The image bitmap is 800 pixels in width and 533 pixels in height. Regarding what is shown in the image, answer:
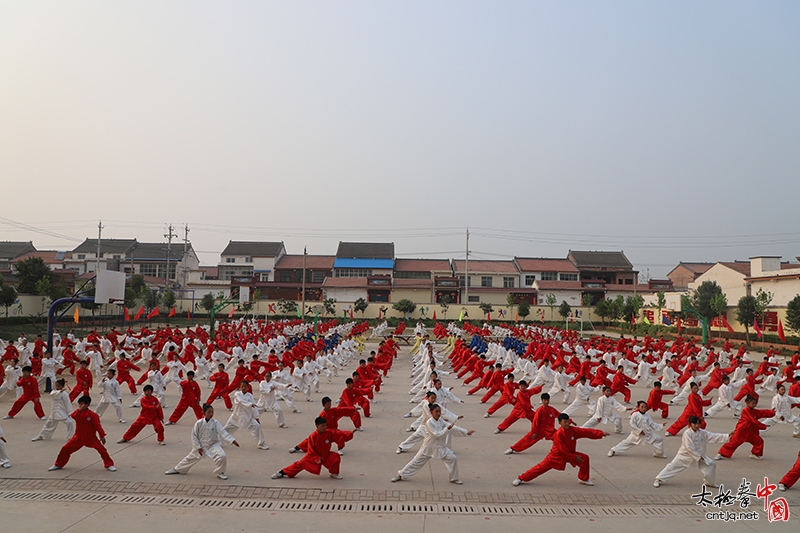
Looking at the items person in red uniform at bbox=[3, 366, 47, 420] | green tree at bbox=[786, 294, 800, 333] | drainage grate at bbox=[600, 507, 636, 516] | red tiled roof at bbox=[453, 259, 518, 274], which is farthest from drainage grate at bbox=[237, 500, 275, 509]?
red tiled roof at bbox=[453, 259, 518, 274]

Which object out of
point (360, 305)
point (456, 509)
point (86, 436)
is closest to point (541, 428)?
point (456, 509)

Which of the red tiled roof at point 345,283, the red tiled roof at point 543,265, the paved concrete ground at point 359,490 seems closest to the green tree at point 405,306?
the red tiled roof at point 345,283

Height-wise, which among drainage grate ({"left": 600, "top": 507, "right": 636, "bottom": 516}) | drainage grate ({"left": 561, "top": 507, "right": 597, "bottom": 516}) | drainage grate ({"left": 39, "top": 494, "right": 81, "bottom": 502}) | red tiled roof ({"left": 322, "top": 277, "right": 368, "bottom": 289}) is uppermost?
red tiled roof ({"left": 322, "top": 277, "right": 368, "bottom": 289})

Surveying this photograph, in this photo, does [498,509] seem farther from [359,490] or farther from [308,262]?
[308,262]

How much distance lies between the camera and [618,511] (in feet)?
21.2

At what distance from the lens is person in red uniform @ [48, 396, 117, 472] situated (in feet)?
24.3

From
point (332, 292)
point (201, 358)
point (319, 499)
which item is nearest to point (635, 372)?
point (201, 358)

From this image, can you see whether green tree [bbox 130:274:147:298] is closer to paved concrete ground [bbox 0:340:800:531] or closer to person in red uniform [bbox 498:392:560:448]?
paved concrete ground [bbox 0:340:800:531]

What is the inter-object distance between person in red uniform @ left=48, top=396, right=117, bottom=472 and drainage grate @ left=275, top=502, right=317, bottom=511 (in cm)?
264

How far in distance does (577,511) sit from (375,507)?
7.39ft

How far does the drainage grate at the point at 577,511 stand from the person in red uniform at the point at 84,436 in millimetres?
5669

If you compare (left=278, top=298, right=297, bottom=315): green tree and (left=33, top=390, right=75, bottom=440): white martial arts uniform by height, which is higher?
(left=278, top=298, right=297, bottom=315): green tree

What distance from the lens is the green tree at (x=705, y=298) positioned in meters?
33.5

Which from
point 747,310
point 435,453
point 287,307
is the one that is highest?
point 747,310
